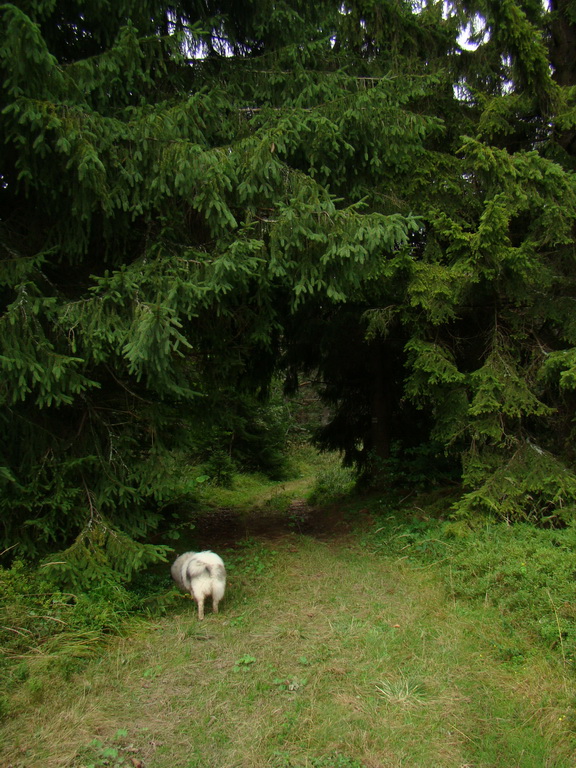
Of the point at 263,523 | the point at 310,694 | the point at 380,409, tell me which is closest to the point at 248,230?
the point at 310,694

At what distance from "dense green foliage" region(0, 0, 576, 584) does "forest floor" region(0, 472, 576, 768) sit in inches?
43.2

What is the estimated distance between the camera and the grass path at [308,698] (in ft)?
10.3

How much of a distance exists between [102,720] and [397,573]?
3.56m

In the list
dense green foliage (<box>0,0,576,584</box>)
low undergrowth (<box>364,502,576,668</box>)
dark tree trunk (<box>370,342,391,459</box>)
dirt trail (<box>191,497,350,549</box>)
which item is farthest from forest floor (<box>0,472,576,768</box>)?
dark tree trunk (<box>370,342,391,459</box>)

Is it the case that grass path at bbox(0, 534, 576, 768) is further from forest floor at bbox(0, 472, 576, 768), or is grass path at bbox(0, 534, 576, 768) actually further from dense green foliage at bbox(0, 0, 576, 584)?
dense green foliage at bbox(0, 0, 576, 584)

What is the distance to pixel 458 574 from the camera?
5348 mm

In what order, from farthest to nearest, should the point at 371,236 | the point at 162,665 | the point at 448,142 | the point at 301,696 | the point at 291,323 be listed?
the point at 291,323 < the point at 448,142 < the point at 371,236 < the point at 162,665 < the point at 301,696

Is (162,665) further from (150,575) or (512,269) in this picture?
(512,269)

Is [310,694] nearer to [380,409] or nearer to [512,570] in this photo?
[512,570]

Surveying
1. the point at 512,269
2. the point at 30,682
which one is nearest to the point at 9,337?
the point at 30,682

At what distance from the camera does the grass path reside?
123 inches

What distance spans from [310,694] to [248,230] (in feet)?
13.7

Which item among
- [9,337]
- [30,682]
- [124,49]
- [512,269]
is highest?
[124,49]

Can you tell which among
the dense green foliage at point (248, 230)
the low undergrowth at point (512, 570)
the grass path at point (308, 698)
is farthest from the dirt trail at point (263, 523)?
the grass path at point (308, 698)
